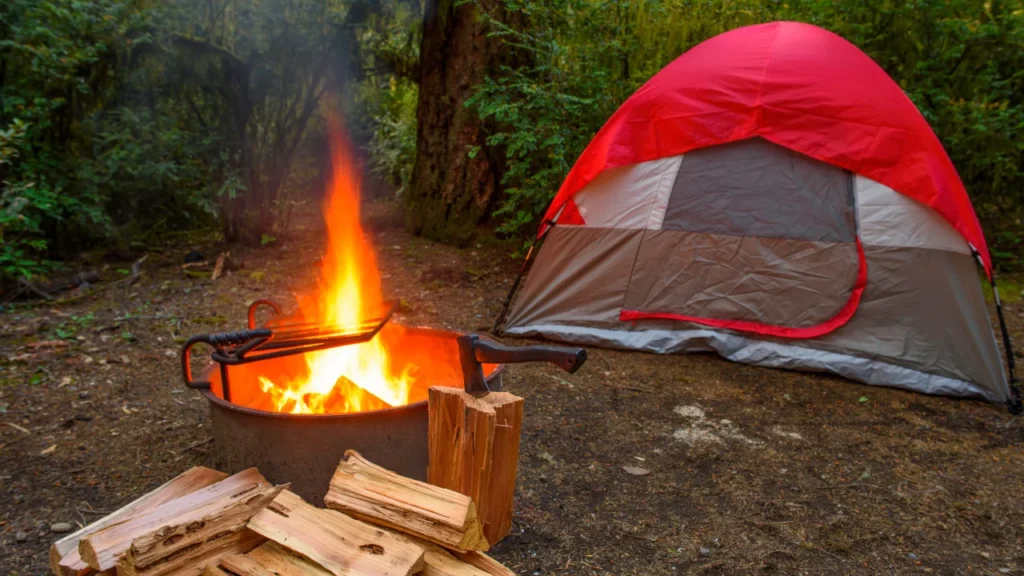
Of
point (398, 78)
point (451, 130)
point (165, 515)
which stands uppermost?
point (398, 78)

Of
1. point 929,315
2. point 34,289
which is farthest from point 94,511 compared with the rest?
point 929,315

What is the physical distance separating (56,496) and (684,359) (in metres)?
3.60

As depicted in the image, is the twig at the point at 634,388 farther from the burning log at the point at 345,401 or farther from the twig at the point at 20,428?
the twig at the point at 20,428

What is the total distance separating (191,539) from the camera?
178 cm

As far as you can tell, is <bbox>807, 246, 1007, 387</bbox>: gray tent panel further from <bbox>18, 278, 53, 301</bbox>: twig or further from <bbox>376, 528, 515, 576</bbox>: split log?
<bbox>18, 278, 53, 301</bbox>: twig

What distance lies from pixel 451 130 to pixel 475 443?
531 cm

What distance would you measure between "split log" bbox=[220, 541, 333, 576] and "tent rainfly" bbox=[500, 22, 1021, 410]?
324 cm

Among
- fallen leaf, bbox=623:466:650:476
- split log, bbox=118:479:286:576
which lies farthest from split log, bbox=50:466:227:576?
fallen leaf, bbox=623:466:650:476

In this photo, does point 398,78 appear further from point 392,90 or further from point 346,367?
point 346,367

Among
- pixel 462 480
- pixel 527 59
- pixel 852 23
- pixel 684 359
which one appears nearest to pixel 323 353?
pixel 462 480

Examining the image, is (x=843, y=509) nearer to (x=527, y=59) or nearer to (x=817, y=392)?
(x=817, y=392)

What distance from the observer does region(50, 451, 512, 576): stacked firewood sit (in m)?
1.71

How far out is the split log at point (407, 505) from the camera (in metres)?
1.76

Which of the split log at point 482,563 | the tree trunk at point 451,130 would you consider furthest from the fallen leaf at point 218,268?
the split log at point 482,563
